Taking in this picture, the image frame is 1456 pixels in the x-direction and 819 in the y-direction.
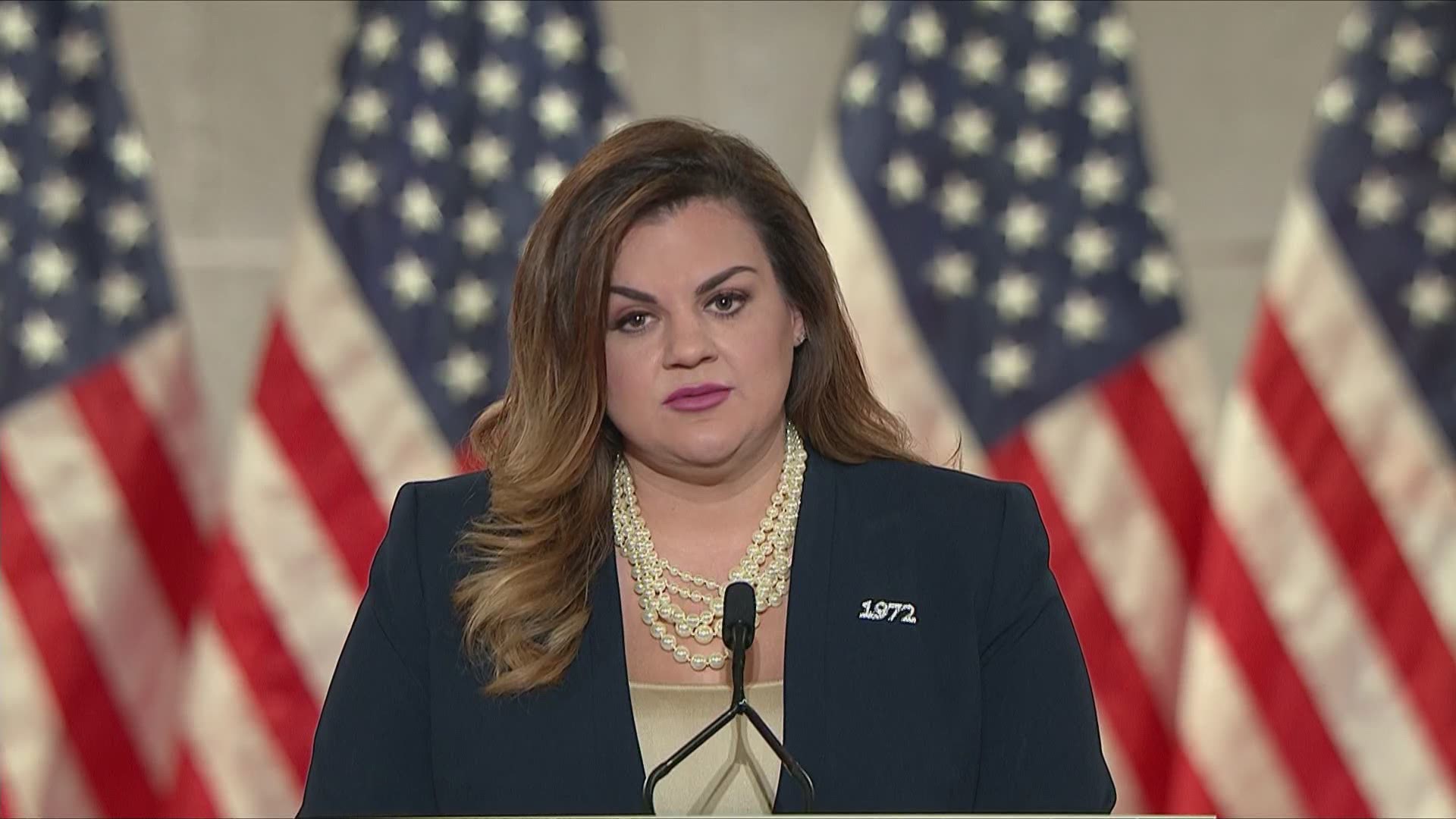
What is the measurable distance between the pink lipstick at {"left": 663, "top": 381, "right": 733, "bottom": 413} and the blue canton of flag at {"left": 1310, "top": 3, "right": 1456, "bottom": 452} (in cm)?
160

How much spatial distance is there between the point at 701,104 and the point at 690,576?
1586 mm

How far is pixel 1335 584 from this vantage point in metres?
3.00

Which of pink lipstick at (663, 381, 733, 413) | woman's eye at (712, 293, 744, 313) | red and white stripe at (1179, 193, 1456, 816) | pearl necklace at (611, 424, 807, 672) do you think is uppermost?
woman's eye at (712, 293, 744, 313)

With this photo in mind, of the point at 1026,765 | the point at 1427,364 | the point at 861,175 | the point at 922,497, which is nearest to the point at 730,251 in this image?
the point at 922,497

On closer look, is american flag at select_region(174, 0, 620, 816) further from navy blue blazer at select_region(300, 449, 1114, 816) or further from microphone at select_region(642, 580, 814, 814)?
microphone at select_region(642, 580, 814, 814)

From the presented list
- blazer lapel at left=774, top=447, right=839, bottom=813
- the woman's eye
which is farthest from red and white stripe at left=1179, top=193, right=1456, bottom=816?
the woman's eye

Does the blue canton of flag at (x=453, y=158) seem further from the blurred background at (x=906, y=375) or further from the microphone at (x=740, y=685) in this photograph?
the microphone at (x=740, y=685)

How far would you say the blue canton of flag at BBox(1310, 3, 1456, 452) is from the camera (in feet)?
9.78

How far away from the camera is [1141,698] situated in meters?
3.07

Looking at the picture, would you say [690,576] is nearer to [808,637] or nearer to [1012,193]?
[808,637]

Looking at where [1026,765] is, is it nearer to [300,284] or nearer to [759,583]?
[759,583]

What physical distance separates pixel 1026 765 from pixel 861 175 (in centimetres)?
153

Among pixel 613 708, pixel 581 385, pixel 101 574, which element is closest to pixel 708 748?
pixel 613 708

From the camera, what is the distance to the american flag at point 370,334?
308 centimetres
